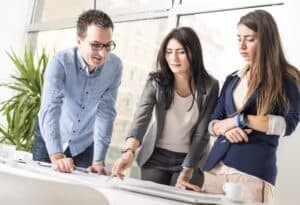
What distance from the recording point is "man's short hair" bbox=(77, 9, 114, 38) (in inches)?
108

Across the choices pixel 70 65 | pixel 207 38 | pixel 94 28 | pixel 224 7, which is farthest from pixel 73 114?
pixel 224 7

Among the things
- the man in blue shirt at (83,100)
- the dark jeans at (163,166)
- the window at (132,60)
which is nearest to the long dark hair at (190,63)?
the window at (132,60)

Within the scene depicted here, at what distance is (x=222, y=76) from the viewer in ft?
7.38

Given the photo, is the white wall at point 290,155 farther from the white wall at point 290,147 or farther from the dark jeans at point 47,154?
the dark jeans at point 47,154

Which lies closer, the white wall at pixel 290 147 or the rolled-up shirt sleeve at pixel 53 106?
the white wall at pixel 290 147

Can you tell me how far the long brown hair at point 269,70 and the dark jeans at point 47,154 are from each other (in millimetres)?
1157

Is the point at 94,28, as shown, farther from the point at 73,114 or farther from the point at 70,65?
the point at 73,114

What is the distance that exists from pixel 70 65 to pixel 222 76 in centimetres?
101

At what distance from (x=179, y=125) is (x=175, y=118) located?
0.15 feet

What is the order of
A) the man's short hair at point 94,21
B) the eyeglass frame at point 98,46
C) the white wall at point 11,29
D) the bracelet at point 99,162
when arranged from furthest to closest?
1. the white wall at point 11,29
2. the man's short hair at point 94,21
3. the eyeglass frame at point 98,46
4. the bracelet at point 99,162

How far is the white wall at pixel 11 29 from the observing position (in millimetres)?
3770

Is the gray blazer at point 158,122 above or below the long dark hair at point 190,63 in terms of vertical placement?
below

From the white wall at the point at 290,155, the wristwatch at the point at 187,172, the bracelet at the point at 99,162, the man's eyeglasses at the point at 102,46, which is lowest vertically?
the bracelet at the point at 99,162

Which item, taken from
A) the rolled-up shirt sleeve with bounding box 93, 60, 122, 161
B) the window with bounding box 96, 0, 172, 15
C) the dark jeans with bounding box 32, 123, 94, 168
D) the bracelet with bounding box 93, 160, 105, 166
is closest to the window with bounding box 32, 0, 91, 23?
the window with bounding box 96, 0, 172, 15
